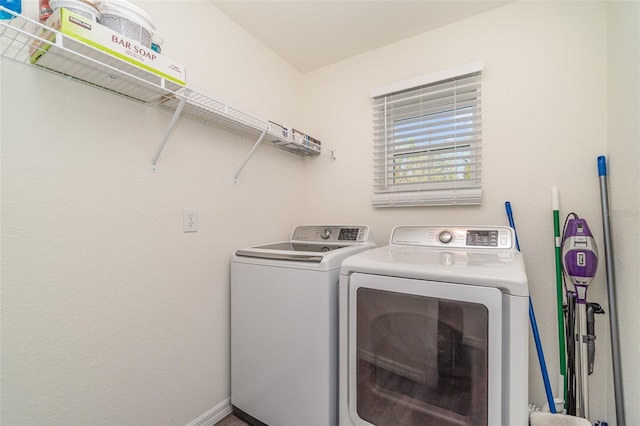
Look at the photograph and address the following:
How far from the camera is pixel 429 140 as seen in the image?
6.21 ft

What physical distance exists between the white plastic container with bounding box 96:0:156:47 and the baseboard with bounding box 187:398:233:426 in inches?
73.5

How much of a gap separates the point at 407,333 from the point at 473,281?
35cm

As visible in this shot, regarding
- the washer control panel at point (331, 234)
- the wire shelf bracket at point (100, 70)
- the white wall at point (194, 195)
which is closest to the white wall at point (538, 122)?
Answer: the white wall at point (194, 195)

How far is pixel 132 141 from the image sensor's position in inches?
49.8

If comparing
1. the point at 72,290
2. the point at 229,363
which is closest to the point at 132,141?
the point at 72,290

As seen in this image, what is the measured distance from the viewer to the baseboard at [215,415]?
4.98 feet

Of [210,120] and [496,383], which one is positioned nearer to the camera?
[496,383]

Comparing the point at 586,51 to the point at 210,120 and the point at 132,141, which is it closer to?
the point at 210,120

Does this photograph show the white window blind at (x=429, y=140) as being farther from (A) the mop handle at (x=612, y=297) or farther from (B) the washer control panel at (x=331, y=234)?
(A) the mop handle at (x=612, y=297)

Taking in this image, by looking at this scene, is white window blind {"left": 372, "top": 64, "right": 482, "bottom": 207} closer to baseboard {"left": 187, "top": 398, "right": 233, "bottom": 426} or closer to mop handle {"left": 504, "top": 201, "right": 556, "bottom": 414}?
mop handle {"left": 504, "top": 201, "right": 556, "bottom": 414}

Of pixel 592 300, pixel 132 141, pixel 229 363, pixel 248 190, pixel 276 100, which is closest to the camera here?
pixel 132 141

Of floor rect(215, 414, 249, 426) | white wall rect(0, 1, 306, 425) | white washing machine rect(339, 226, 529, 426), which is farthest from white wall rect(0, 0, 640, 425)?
white washing machine rect(339, 226, 529, 426)

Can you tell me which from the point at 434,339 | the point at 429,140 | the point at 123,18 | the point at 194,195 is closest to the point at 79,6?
the point at 123,18

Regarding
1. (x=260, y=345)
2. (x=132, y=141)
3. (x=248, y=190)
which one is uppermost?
(x=132, y=141)
